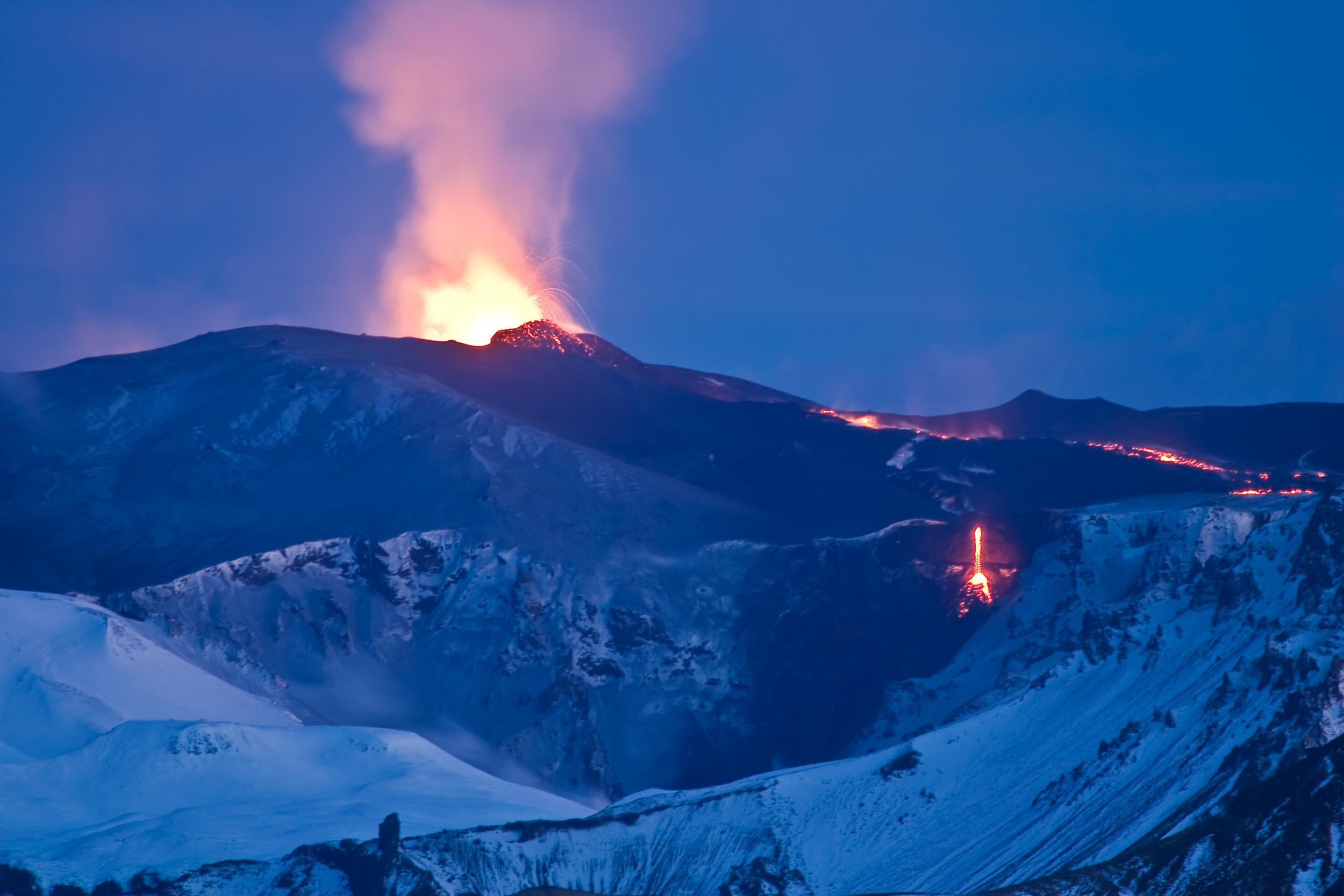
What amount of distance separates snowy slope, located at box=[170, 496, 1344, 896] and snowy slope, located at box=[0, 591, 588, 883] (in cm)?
852

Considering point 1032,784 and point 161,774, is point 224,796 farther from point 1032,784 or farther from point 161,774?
point 1032,784

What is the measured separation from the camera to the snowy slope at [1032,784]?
13938 cm

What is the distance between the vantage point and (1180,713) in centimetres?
15200

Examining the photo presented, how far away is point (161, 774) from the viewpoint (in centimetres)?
15350

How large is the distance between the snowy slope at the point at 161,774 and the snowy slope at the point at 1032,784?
8519 millimetres

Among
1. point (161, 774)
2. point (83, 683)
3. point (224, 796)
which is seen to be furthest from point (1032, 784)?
point (83, 683)

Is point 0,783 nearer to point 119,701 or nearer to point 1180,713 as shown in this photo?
point 119,701

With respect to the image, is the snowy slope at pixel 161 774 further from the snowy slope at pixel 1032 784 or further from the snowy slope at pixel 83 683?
the snowy slope at pixel 1032 784

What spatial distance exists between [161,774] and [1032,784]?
5706 centimetres

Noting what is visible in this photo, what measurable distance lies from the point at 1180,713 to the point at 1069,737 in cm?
1021

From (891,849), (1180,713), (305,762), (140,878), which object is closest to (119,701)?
(305,762)

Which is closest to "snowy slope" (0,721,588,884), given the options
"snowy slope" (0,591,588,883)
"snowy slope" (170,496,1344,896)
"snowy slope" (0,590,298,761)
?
"snowy slope" (0,591,588,883)

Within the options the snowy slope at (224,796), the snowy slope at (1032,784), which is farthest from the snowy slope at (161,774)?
the snowy slope at (1032,784)

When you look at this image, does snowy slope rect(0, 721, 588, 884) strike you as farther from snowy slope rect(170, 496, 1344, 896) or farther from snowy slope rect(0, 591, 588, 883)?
snowy slope rect(170, 496, 1344, 896)
